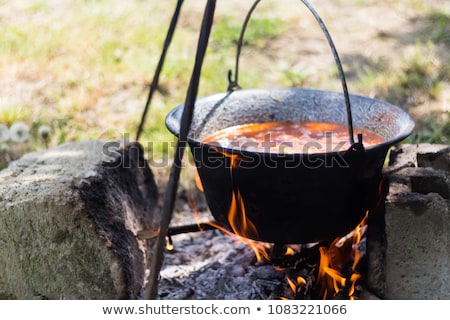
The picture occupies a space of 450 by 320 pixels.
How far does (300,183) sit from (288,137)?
0.52 m

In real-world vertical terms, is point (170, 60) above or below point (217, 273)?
above

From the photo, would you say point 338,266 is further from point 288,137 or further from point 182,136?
point 182,136

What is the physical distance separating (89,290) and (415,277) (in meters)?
1.45

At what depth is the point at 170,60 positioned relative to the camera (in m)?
5.49

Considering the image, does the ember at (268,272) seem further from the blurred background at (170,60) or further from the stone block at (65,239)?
the blurred background at (170,60)

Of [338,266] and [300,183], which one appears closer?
[300,183]

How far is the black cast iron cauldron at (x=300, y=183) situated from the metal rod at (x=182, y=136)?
0.29 meters

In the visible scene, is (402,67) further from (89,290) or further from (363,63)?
(89,290)

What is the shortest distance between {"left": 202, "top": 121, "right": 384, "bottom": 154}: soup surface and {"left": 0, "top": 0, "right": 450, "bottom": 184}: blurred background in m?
1.51

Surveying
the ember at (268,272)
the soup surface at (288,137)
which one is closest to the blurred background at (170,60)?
the ember at (268,272)

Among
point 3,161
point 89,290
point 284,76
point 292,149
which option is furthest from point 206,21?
point 284,76

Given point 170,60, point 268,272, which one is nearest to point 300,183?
point 268,272

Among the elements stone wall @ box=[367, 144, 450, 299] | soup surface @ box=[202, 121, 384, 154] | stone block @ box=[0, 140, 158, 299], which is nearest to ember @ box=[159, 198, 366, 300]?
stone wall @ box=[367, 144, 450, 299]

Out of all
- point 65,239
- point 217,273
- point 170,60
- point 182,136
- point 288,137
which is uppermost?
point 182,136
